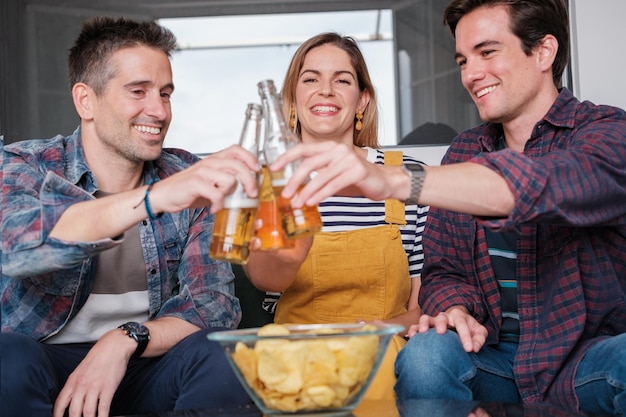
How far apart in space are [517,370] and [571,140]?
0.49 metres

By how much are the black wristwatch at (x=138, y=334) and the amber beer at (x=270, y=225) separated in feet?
2.04

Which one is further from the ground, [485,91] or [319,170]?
[485,91]

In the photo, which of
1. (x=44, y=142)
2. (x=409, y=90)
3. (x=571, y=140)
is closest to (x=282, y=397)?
(x=571, y=140)

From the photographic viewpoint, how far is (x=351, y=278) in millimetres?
2135

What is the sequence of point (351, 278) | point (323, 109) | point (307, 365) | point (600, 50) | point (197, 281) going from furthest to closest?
1. point (600, 50)
2. point (323, 109)
3. point (351, 278)
4. point (197, 281)
5. point (307, 365)

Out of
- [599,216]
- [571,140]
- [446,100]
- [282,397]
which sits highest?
[446,100]

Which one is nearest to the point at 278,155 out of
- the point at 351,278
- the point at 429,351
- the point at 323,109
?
the point at 429,351

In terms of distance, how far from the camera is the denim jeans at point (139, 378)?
4.84 ft

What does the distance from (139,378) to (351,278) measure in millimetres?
626

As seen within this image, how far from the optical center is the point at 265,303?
225 centimetres

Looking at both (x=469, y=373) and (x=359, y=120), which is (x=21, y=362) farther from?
(x=359, y=120)

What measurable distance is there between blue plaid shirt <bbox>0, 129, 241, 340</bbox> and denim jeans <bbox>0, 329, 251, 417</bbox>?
113mm

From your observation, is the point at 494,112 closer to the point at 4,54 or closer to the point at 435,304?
the point at 435,304

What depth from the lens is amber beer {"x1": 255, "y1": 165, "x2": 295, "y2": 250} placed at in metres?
1.16
